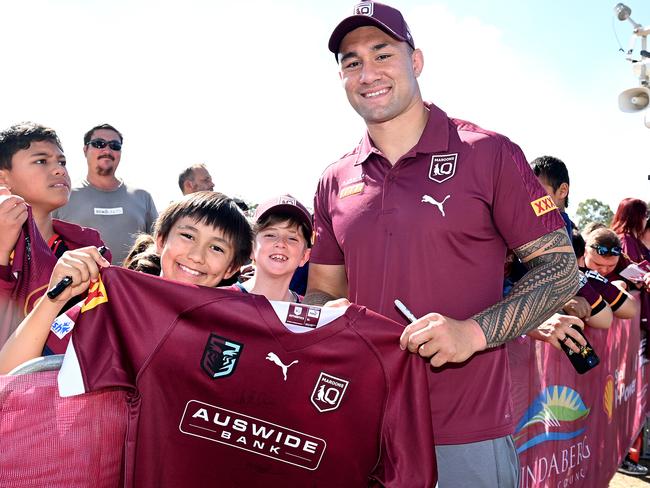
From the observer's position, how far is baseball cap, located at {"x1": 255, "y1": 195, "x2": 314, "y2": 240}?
3158 mm

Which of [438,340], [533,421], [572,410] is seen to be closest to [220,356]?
[438,340]

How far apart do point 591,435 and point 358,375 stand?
331cm

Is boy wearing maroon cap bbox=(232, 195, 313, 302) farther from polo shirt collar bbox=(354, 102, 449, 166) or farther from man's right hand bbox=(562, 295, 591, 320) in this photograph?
man's right hand bbox=(562, 295, 591, 320)

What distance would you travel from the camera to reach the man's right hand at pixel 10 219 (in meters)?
2.55

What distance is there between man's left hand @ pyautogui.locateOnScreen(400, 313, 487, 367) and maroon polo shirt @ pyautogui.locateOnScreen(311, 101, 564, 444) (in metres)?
0.26

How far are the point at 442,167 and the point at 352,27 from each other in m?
0.77

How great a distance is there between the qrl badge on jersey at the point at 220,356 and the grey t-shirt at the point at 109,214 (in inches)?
148

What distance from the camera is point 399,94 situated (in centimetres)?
246

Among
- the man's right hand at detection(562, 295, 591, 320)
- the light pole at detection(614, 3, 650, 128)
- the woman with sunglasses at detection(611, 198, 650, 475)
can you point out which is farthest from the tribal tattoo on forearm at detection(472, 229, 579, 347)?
the light pole at detection(614, 3, 650, 128)

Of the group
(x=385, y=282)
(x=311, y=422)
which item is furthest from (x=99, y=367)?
(x=385, y=282)

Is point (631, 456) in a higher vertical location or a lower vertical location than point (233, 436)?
lower

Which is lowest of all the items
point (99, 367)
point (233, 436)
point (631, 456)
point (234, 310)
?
point (631, 456)

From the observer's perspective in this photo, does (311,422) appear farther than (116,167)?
No

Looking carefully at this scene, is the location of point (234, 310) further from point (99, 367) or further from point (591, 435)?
point (591, 435)
